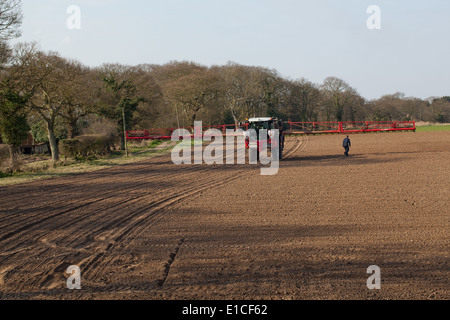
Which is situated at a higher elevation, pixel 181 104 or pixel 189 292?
pixel 181 104

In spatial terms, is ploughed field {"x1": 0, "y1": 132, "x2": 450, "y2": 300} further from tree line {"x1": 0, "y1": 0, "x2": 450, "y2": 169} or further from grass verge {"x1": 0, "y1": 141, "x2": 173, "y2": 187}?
tree line {"x1": 0, "y1": 0, "x2": 450, "y2": 169}

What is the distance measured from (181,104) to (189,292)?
136 feet

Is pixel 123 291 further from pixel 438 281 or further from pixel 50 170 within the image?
pixel 50 170

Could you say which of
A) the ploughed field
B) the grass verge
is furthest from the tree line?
the ploughed field

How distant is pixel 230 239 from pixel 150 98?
3263 cm

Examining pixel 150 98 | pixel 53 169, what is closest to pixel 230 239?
pixel 53 169

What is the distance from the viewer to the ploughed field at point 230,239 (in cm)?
555

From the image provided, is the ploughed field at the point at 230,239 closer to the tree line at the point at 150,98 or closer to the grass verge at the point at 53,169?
the grass verge at the point at 53,169

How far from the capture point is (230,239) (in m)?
7.72

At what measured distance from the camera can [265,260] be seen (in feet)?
21.4

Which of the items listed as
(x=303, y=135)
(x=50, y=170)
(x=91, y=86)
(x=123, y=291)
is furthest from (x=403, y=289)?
(x=303, y=135)

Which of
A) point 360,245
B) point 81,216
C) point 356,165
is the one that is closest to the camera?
point 360,245

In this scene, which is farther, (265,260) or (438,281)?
(265,260)

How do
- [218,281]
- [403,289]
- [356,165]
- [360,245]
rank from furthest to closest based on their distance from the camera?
[356,165] → [360,245] → [218,281] → [403,289]
